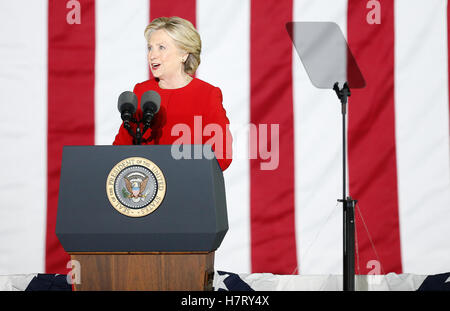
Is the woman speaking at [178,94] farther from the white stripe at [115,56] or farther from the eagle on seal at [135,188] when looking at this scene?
the white stripe at [115,56]

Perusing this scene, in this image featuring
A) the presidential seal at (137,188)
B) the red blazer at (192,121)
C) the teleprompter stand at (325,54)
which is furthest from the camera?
the teleprompter stand at (325,54)

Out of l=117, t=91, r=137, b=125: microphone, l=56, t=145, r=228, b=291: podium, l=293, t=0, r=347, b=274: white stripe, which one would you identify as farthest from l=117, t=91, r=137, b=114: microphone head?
l=293, t=0, r=347, b=274: white stripe

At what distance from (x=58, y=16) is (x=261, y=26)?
2.98 ft

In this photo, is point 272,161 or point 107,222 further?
point 272,161

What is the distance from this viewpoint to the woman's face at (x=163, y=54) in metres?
1.43

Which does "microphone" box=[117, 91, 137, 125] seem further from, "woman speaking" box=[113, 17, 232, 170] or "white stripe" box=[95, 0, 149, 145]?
"white stripe" box=[95, 0, 149, 145]

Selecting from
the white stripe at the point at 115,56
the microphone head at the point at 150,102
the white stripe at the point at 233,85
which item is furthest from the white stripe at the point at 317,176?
the microphone head at the point at 150,102

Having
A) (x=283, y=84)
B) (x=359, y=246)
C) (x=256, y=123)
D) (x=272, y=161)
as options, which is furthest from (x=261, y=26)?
(x=359, y=246)

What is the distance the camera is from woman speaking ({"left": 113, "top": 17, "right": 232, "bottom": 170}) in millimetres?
1356

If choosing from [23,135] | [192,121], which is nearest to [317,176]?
[192,121]

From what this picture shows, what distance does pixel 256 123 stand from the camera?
2.16 metres

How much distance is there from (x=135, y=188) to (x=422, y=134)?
59.1 inches

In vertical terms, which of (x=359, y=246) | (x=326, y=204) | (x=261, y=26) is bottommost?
(x=359, y=246)

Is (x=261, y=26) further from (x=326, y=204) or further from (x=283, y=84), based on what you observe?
(x=326, y=204)
